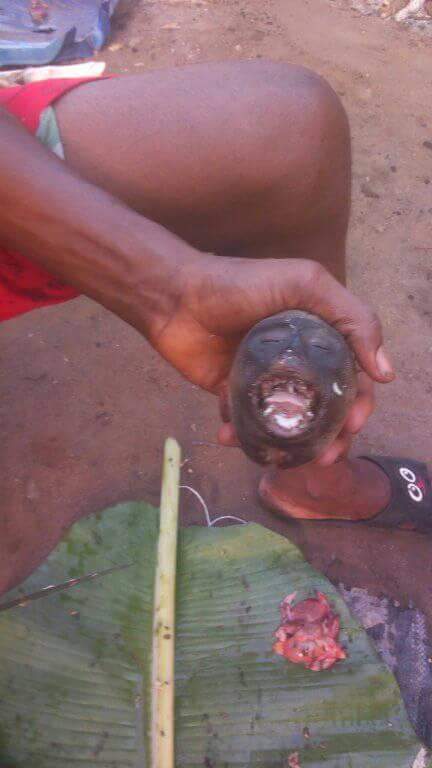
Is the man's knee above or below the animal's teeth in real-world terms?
above

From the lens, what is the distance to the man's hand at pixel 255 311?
4.22ft

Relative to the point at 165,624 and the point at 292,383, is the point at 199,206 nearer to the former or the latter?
the point at 292,383

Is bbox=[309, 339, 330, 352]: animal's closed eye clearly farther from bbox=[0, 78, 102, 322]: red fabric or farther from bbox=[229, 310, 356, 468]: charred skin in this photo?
bbox=[0, 78, 102, 322]: red fabric

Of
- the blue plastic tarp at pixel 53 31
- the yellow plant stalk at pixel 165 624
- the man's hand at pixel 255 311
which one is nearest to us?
the man's hand at pixel 255 311

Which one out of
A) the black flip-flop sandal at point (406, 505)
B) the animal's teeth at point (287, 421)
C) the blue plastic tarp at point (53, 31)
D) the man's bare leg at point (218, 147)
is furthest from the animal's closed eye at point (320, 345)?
the blue plastic tarp at point (53, 31)

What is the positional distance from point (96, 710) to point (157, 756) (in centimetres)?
17

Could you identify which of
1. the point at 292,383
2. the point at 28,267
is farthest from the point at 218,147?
the point at 292,383

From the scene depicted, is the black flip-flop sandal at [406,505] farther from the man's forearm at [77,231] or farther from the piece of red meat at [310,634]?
the man's forearm at [77,231]

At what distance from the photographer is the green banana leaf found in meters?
1.43

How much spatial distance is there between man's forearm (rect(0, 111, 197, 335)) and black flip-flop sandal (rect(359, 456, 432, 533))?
1009mm

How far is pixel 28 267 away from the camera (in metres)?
1.47

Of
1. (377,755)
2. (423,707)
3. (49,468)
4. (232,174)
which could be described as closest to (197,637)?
(377,755)

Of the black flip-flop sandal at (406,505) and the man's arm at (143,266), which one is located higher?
the man's arm at (143,266)

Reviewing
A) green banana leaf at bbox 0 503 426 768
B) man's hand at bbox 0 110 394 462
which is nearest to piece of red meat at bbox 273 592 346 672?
green banana leaf at bbox 0 503 426 768
